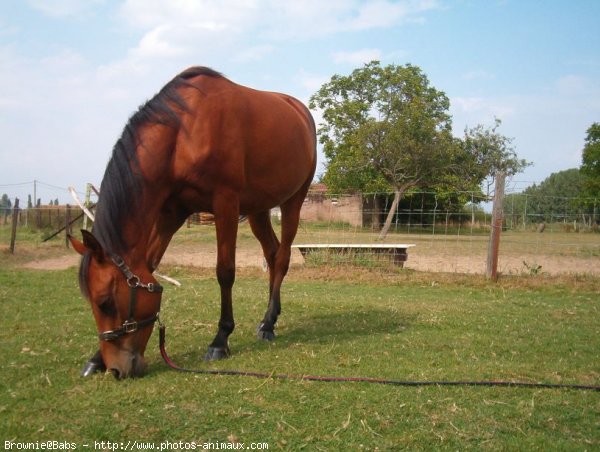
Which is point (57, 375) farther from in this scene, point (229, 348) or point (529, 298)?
point (529, 298)

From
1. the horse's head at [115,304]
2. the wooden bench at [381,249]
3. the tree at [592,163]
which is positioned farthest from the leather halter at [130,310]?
the tree at [592,163]

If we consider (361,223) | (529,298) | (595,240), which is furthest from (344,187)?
(529,298)

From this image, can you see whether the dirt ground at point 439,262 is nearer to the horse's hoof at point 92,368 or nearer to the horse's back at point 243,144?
the horse's back at point 243,144

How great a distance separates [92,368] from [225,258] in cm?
131

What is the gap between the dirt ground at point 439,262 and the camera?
11.9 meters

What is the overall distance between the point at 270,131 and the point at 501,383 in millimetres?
2876

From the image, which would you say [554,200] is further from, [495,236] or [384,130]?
[384,130]

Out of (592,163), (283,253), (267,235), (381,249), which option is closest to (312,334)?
(283,253)

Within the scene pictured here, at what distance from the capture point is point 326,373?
3730 millimetres

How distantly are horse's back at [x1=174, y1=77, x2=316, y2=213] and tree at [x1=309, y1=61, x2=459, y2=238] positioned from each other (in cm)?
1778

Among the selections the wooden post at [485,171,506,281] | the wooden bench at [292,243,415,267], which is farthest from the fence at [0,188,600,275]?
the wooden bench at [292,243,415,267]

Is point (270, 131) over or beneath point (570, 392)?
over

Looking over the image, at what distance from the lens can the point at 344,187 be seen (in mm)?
31453

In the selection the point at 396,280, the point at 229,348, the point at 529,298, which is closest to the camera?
the point at 229,348
